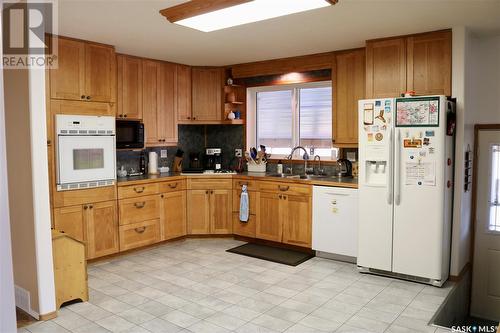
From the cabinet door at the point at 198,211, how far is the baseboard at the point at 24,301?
241 cm

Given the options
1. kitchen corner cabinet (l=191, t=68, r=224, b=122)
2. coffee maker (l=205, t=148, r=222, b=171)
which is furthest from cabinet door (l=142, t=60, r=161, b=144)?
coffee maker (l=205, t=148, r=222, b=171)

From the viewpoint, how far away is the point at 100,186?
4.52m

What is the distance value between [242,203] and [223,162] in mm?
1193

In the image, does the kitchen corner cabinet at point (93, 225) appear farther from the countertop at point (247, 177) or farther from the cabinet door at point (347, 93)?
the cabinet door at point (347, 93)

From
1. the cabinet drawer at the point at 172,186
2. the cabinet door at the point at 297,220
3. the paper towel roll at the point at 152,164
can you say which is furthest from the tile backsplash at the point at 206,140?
the cabinet door at the point at 297,220

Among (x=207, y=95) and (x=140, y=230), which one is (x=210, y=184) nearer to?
(x=140, y=230)

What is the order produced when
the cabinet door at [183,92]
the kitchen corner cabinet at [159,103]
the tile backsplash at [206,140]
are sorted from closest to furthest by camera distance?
the kitchen corner cabinet at [159,103] < the cabinet door at [183,92] < the tile backsplash at [206,140]

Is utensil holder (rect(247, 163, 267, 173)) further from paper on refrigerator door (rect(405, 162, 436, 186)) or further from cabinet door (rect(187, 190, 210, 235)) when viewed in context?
paper on refrigerator door (rect(405, 162, 436, 186))

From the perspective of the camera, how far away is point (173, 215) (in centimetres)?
534

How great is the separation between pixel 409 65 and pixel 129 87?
320 centimetres

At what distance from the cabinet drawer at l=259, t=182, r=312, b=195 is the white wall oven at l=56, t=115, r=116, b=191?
5.89ft

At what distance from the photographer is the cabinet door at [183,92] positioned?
18.6 ft

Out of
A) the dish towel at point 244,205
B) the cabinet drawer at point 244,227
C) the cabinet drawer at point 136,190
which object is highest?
the cabinet drawer at point 136,190

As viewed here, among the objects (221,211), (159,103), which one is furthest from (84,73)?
(221,211)
